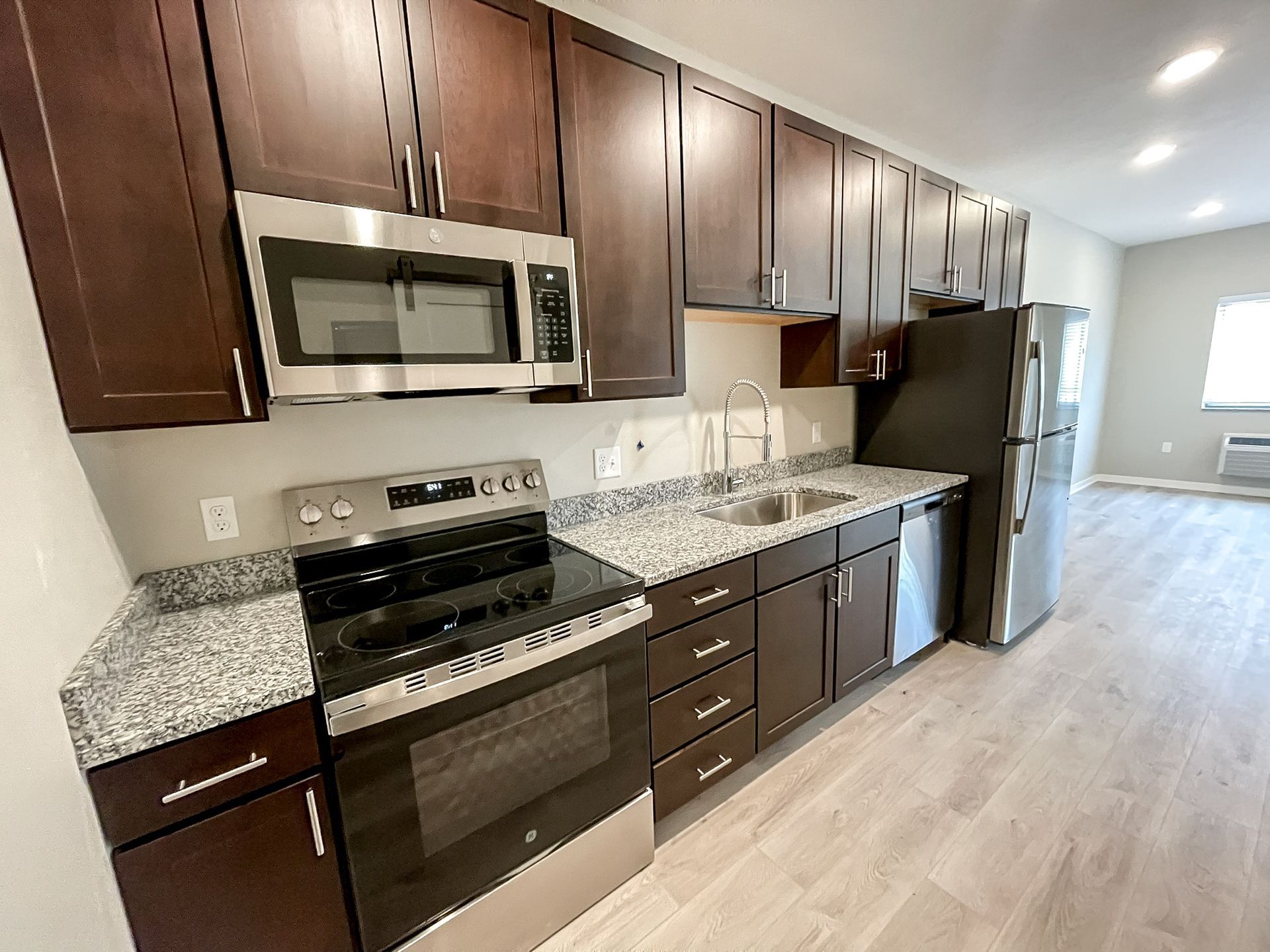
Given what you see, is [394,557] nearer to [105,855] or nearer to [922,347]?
[105,855]

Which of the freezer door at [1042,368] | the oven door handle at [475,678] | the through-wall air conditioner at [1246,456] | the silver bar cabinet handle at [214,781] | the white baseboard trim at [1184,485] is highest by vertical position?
the freezer door at [1042,368]

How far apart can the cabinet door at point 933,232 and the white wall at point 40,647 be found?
121 inches

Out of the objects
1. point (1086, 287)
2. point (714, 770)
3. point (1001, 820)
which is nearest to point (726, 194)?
point (714, 770)

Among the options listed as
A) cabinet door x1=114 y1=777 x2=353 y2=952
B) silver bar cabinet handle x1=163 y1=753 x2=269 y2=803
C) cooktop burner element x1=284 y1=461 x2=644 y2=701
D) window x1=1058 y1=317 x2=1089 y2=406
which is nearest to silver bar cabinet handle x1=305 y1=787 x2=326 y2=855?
cabinet door x1=114 y1=777 x2=353 y2=952

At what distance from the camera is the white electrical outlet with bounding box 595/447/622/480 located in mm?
1949

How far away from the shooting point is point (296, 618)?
1217mm

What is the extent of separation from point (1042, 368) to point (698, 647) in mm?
2094

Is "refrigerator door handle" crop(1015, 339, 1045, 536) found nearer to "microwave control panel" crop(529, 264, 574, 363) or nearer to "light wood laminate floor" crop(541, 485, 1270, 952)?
"light wood laminate floor" crop(541, 485, 1270, 952)

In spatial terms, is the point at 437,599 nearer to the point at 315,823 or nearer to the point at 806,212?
the point at 315,823

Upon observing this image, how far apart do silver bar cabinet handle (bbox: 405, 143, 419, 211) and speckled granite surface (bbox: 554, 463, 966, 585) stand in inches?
40.8

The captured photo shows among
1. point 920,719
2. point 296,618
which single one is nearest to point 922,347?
point 920,719

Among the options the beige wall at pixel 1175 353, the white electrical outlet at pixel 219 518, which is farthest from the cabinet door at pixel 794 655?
the beige wall at pixel 1175 353

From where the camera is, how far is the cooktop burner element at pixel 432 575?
1077 mm

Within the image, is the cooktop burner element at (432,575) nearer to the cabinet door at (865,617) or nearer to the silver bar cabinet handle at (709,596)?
the silver bar cabinet handle at (709,596)
